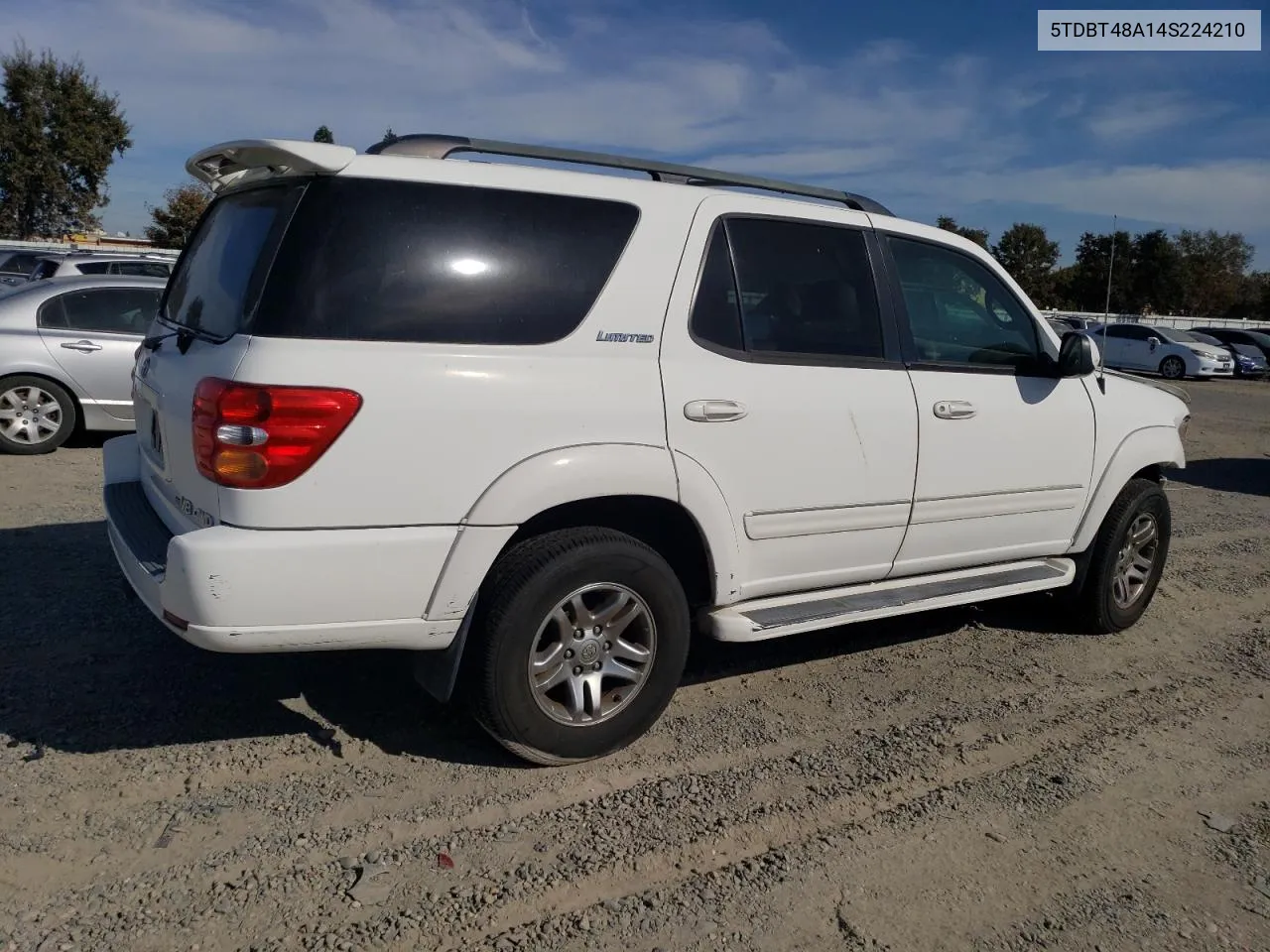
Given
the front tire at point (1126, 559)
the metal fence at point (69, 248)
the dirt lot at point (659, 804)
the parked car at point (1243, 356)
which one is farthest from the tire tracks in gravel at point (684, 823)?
the parked car at point (1243, 356)

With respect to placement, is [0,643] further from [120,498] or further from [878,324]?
[878,324]

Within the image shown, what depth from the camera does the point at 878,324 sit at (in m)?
4.43

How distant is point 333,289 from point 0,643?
253 centimetres

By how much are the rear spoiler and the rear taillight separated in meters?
0.73

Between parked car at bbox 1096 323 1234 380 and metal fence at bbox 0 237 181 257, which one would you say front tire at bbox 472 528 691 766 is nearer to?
metal fence at bbox 0 237 181 257

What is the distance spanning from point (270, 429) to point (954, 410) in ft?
9.06

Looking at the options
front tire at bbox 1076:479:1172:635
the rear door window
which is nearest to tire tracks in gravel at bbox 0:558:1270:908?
front tire at bbox 1076:479:1172:635

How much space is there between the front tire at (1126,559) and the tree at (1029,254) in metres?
44.0

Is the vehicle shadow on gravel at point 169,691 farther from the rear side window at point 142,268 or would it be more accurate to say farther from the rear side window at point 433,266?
the rear side window at point 142,268

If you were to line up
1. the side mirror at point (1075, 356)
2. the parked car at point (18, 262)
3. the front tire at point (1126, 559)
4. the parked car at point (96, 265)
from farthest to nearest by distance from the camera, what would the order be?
the parked car at point (18, 262)
the parked car at point (96, 265)
the front tire at point (1126, 559)
the side mirror at point (1075, 356)

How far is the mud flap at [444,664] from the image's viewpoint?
11.3 feet

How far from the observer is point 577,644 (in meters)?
3.67

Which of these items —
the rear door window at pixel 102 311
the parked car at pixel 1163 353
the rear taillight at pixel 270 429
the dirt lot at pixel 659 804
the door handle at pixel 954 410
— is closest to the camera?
the dirt lot at pixel 659 804

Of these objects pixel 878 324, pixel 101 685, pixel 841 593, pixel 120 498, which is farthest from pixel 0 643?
pixel 878 324
